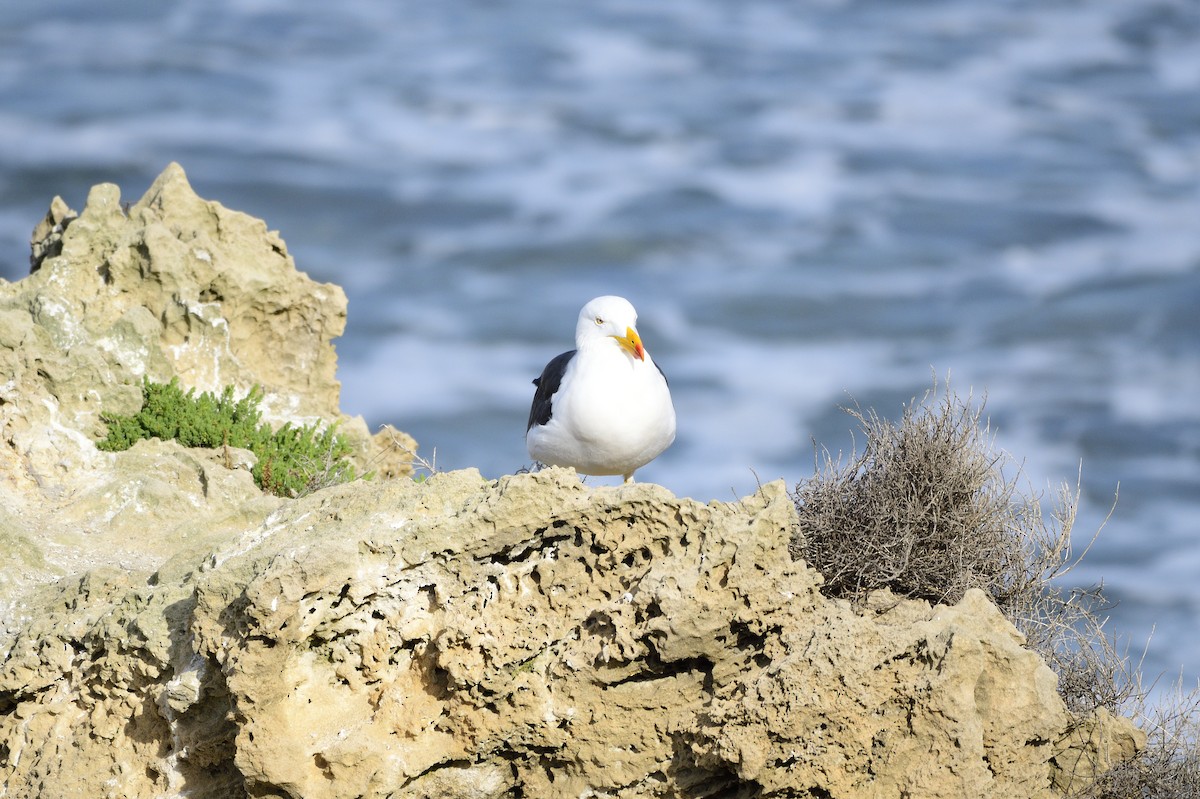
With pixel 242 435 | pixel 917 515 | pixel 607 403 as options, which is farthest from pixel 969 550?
pixel 242 435

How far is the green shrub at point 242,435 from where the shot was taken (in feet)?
28.5

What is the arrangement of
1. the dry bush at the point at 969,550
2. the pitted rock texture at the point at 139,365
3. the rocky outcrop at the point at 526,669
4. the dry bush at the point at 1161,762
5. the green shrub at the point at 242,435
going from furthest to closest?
the green shrub at the point at 242,435
the pitted rock texture at the point at 139,365
the dry bush at the point at 969,550
the dry bush at the point at 1161,762
the rocky outcrop at the point at 526,669

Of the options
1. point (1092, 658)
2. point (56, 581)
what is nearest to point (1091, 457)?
point (1092, 658)

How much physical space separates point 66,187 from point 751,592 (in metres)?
34.5

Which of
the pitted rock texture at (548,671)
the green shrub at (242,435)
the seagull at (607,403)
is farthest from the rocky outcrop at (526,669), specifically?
the green shrub at (242,435)

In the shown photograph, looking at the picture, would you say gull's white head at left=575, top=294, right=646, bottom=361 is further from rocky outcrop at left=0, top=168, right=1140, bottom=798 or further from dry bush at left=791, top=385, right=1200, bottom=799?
rocky outcrop at left=0, top=168, right=1140, bottom=798

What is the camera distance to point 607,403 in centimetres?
820

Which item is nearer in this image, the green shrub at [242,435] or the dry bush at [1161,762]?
the dry bush at [1161,762]

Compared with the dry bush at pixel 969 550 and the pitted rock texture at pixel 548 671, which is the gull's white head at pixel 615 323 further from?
the pitted rock texture at pixel 548 671

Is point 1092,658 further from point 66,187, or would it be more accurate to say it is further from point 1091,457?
point 66,187

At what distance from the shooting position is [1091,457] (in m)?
29.4

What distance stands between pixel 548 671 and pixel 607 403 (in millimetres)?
2641

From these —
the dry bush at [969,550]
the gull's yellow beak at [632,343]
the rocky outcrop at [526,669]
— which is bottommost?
the rocky outcrop at [526,669]

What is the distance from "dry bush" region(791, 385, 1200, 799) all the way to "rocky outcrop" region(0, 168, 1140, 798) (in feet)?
1.98
